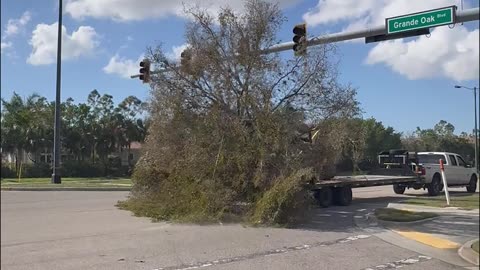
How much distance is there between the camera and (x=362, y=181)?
66.6 feet

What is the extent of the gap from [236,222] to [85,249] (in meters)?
4.91

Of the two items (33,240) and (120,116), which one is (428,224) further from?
(120,116)

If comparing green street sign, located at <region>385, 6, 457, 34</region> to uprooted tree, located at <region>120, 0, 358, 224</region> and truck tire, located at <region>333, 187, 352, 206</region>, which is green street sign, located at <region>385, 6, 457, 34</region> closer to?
uprooted tree, located at <region>120, 0, 358, 224</region>

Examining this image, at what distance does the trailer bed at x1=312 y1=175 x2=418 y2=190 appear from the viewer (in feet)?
62.6

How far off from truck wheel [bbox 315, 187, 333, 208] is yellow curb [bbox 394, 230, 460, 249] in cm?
631

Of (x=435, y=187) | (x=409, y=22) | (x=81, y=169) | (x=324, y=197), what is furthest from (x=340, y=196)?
(x=81, y=169)

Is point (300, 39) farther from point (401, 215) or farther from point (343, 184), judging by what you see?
point (401, 215)

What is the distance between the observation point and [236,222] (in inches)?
568

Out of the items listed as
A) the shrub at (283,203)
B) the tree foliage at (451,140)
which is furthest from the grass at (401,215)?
the shrub at (283,203)

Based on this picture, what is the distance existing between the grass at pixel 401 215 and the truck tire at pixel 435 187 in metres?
0.95

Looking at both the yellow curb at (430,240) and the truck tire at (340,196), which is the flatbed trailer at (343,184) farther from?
the yellow curb at (430,240)

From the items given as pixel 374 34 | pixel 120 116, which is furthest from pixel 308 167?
pixel 120 116

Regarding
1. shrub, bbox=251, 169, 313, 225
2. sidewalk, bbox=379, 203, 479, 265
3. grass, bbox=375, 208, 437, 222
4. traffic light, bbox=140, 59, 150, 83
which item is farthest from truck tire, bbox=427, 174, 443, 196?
traffic light, bbox=140, 59, 150, 83

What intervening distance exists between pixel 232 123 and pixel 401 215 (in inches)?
199
